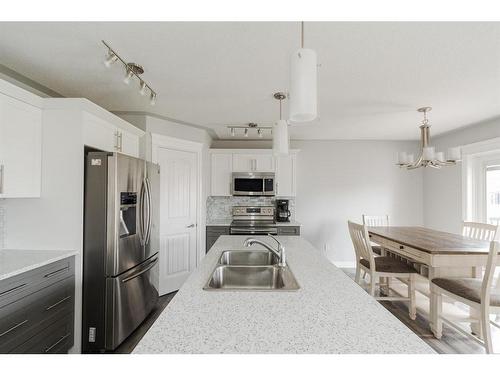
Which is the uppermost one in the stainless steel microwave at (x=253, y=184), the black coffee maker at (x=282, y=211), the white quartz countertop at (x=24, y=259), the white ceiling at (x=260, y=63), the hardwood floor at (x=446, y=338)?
the white ceiling at (x=260, y=63)

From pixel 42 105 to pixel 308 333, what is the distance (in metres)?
2.40

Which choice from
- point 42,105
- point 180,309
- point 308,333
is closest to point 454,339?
point 308,333

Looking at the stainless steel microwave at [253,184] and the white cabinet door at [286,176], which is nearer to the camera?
the stainless steel microwave at [253,184]

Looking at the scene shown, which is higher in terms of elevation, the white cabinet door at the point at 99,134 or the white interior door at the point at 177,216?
the white cabinet door at the point at 99,134

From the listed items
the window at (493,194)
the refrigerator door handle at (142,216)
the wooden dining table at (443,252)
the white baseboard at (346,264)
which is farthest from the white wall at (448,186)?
the refrigerator door handle at (142,216)

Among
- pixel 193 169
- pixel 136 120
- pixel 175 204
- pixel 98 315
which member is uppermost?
pixel 136 120

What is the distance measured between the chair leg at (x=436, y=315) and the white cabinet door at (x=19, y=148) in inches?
135

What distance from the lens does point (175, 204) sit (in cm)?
347

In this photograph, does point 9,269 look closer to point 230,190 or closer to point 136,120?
point 136,120

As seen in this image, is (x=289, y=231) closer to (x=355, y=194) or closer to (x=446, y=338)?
(x=355, y=194)

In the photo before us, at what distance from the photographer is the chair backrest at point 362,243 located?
2.84m

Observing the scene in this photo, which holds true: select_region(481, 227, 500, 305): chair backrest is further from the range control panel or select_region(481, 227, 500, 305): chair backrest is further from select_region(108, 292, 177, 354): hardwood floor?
the range control panel

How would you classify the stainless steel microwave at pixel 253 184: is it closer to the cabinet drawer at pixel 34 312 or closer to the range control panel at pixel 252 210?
the range control panel at pixel 252 210

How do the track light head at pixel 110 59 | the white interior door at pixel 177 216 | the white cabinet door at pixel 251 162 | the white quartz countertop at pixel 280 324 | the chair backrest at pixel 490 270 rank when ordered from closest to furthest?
the white quartz countertop at pixel 280 324 → the track light head at pixel 110 59 → the chair backrest at pixel 490 270 → the white interior door at pixel 177 216 → the white cabinet door at pixel 251 162
